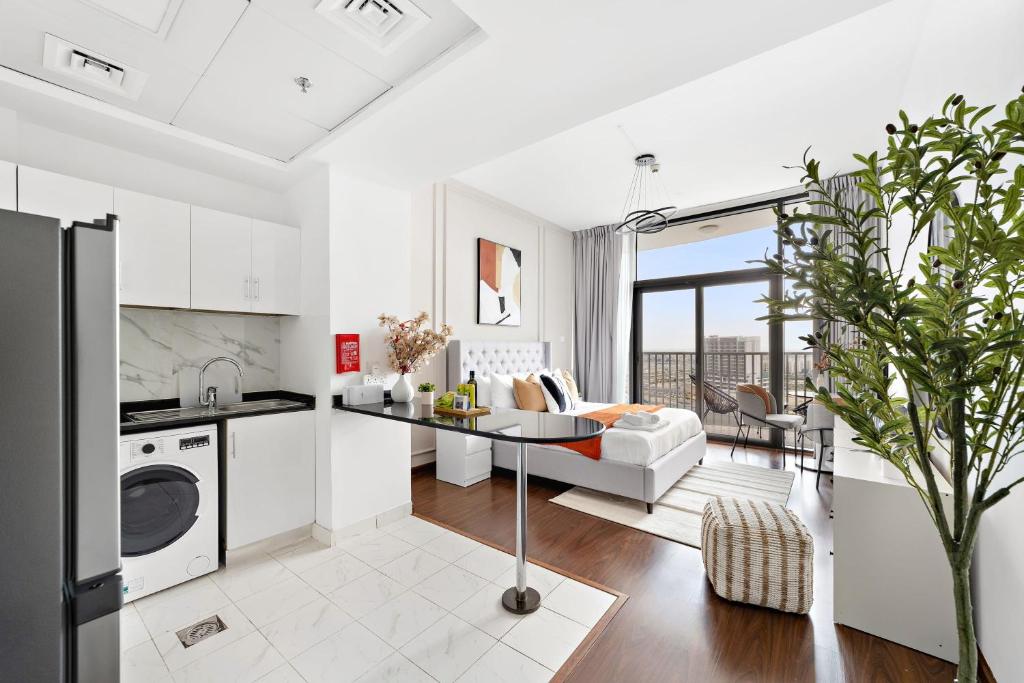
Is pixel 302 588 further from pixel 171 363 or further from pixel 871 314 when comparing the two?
pixel 871 314

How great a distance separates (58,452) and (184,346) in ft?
8.16

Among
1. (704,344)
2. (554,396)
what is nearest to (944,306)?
(554,396)

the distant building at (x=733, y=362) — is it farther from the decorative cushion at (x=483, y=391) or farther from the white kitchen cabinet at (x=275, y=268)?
the white kitchen cabinet at (x=275, y=268)

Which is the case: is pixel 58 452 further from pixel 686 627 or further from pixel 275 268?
pixel 275 268

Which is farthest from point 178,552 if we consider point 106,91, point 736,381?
point 736,381

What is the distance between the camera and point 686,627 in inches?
76.8

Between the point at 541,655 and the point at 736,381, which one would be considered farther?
the point at 736,381

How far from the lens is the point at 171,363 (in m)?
2.76

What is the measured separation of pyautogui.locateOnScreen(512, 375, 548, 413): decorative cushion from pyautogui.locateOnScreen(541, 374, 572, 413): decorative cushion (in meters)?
0.05

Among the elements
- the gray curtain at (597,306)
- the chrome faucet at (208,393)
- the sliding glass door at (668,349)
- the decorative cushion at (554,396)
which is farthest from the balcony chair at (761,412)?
the chrome faucet at (208,393)

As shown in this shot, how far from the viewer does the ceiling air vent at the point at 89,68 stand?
183 cm

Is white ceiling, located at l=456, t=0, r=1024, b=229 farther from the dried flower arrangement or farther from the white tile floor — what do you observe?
the white tile floor

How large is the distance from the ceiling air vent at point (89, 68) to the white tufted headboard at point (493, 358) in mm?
2882

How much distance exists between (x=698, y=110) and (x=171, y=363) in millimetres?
3944
